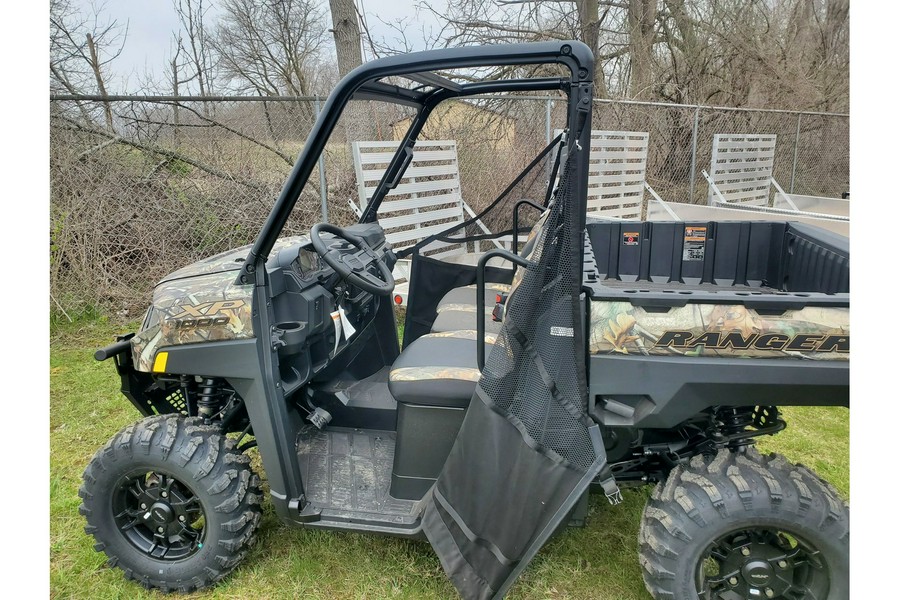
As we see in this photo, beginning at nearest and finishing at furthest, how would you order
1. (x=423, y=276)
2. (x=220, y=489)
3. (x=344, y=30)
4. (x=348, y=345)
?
1. (x=220, y=489)
2. (x=348, y=345)
3. (x=423, y=276)
4. (x=344, y=30)

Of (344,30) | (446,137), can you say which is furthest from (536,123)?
(344,30)

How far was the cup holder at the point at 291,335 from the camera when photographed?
2.18m

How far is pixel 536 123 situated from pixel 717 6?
5747 millimetres

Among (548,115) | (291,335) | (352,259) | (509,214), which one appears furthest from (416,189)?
(291,335)

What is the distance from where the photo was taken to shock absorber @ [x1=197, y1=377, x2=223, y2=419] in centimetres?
233

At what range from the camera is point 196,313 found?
2094 millimetres

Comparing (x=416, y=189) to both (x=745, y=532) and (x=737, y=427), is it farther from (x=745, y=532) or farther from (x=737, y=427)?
(x=745, y=532)

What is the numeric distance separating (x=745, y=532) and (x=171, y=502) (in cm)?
210

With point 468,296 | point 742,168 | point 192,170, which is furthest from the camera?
point 742,168

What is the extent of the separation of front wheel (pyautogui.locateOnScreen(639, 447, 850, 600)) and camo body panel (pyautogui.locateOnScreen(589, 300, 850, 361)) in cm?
46

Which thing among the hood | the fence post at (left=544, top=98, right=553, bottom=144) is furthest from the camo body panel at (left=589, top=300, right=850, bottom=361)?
the fence post at (left=544, top=98, right=553, bottom=144)

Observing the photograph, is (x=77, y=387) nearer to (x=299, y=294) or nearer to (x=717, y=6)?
(x=299, y=294)

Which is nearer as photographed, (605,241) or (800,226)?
(800,226)

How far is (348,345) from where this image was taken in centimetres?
279
